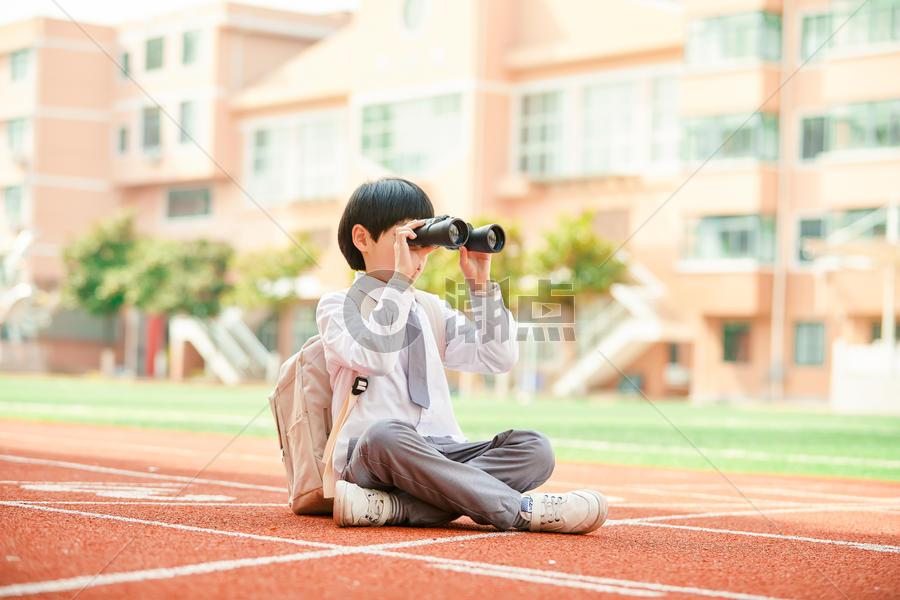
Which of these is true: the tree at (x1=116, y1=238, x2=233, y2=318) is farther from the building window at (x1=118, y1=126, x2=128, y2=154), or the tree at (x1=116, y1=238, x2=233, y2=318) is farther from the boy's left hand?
the boy's left hand

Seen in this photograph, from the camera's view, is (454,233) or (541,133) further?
(541,133)

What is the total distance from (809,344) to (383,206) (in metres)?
30.9

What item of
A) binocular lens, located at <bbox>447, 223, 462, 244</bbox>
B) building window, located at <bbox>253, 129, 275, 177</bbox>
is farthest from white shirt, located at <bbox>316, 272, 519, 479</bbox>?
building window, located at <bbox>253, 129, 275, 177</bbox>

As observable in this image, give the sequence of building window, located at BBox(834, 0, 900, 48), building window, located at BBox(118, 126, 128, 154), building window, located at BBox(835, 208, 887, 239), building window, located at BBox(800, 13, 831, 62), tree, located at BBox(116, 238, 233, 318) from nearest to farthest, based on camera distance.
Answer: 1. building window, located at BBox(834, 0, 900, 48)
2. building window, located at BBox(835, 208, 887, 239)
3. building window, located at BBox(800, 13, 831, 62)
4. tree, located at BBox(116, 238, 233, 318)
5. building window, located at BBox(118, 126, 128, 154)

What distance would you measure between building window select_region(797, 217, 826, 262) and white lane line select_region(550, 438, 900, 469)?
72.7 feet

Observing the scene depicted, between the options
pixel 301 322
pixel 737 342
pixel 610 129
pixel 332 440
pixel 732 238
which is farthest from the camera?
pixel 301 322

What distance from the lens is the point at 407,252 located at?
4723 mm

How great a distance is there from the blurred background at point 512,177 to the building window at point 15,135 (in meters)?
0.17

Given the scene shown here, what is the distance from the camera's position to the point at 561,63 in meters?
38.0

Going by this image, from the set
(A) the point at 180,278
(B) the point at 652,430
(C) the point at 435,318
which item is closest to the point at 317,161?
(A) the point at 180,278

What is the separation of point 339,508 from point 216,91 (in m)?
44.3

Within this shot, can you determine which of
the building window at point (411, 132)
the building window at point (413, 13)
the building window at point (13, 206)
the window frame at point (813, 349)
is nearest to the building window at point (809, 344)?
the window frame at point (813, 349)

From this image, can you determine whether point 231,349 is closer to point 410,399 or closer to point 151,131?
point 151,131

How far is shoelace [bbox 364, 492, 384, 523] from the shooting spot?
464 centimetres
